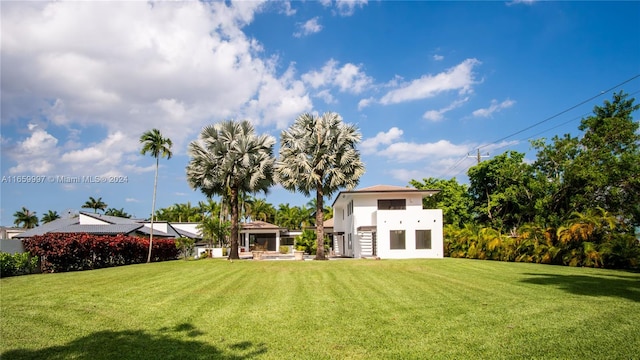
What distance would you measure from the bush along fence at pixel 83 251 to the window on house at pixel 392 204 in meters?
18.2

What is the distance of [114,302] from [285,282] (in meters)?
6.23

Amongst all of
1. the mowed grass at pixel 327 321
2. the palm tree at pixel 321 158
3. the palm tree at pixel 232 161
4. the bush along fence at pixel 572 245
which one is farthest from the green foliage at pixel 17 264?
the bush along fence at pixel 572 245

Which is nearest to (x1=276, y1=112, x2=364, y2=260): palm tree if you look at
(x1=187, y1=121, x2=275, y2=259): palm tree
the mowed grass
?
(x1=187, y1=121, x2=275, y2=259): palm tree

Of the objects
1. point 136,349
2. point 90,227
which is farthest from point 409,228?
point 90,227

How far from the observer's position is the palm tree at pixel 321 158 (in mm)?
26734

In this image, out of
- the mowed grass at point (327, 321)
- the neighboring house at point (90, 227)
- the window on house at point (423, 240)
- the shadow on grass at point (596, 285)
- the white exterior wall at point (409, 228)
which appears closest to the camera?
the mowed grass at point (327, 321)

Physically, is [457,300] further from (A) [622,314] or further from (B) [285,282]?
(B) [285,282]

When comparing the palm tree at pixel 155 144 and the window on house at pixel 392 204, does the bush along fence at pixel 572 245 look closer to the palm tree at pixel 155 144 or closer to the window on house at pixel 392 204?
the window on house at pixel 392 204

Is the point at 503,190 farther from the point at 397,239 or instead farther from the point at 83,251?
the point at 83,251

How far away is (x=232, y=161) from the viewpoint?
28.4 m

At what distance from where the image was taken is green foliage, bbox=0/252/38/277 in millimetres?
17323

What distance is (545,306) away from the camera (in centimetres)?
896

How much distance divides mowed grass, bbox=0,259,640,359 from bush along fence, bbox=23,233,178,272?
23.5ft

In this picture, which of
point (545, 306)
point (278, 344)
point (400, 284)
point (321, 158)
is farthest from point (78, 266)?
point (545, 306)
